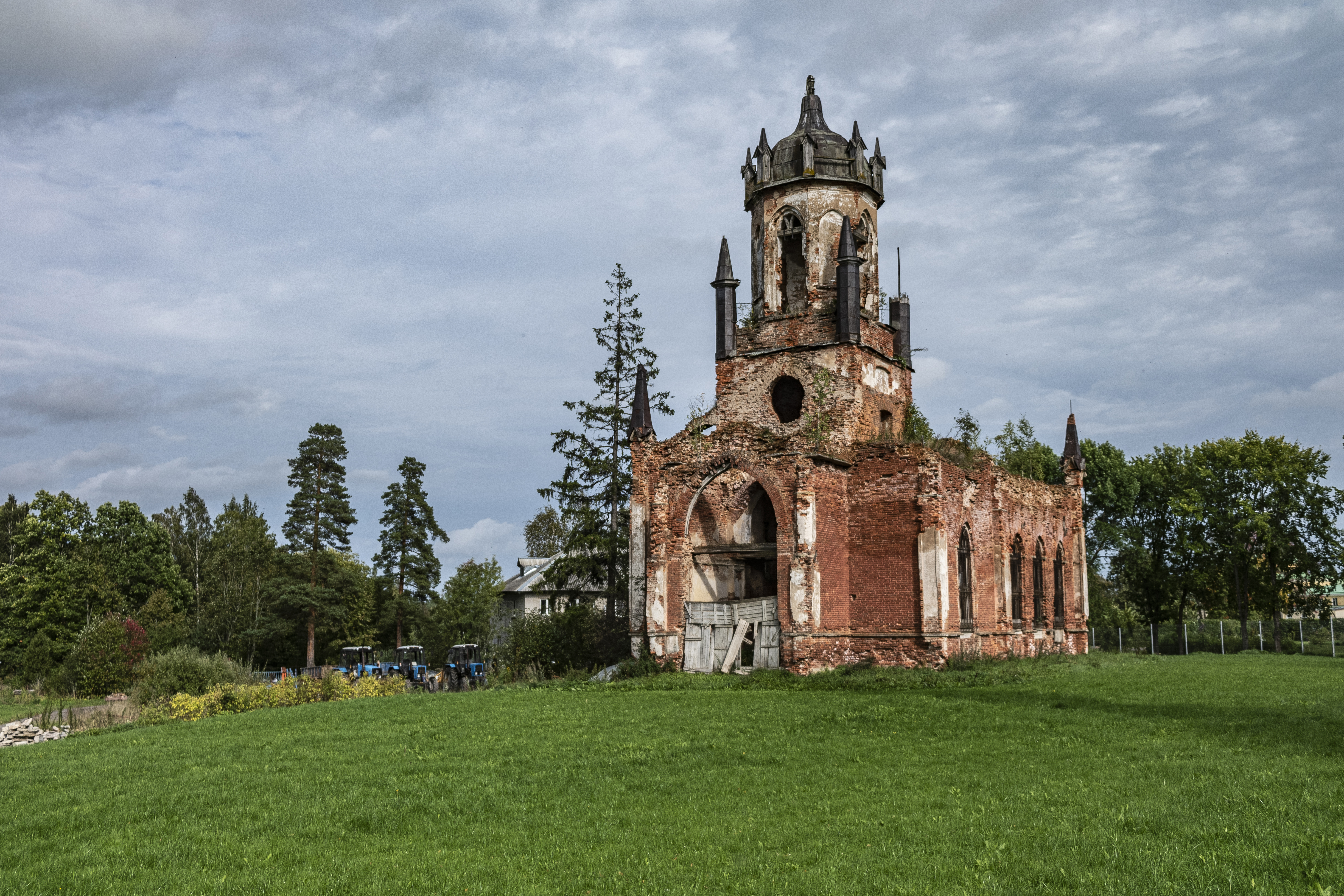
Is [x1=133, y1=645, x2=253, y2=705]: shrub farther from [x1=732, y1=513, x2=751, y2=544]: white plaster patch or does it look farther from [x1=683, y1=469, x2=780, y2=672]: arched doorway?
[x1=732, y1=513, x2=751, y2=544]: white plaster patch

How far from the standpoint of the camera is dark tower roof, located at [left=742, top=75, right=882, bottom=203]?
31438 mm

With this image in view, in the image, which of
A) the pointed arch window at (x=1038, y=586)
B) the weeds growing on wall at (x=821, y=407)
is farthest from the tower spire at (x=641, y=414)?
the pointed arch window at (x=1038, y=586)

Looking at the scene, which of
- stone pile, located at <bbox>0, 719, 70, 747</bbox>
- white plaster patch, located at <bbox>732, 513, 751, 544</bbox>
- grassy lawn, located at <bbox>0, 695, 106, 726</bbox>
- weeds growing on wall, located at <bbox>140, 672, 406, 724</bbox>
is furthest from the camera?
grassy lawn, located at <bbox>0, 695, 106, 726</bbox>

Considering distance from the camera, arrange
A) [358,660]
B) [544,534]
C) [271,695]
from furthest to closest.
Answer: [544,534] < [358,660] < [271,695]

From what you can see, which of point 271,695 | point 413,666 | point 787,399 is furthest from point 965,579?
point 413,666

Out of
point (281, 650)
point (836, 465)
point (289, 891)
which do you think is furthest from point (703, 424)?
point (281, 650)

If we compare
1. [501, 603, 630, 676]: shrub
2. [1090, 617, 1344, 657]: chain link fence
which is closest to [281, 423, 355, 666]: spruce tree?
[501, 603, 630, 676]: shrub

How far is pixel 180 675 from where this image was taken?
1051 inches

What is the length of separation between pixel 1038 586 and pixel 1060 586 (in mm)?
2520

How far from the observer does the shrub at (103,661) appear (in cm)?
3888

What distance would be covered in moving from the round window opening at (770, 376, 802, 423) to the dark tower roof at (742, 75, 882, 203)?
6.30 meters

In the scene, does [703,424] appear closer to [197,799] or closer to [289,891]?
[197,799]

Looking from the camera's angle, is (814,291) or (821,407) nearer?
(821,407)

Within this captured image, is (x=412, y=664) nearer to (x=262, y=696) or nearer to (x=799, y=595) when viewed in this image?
(x=262, y=696)
